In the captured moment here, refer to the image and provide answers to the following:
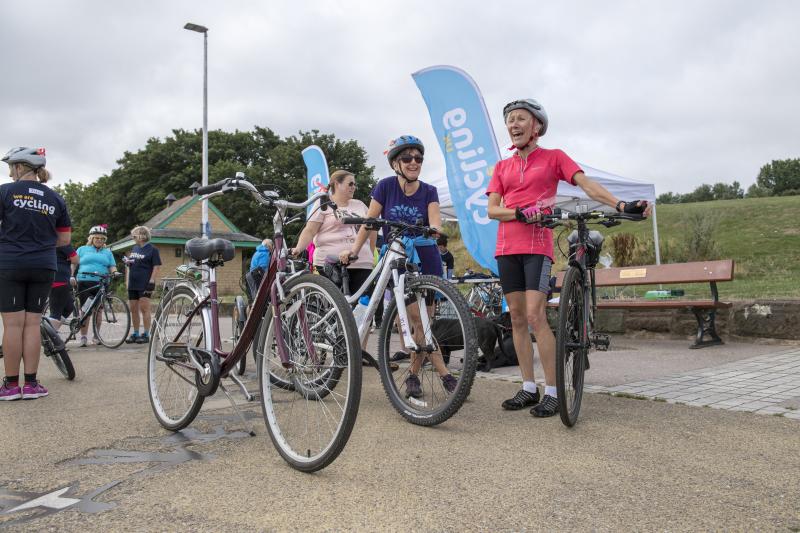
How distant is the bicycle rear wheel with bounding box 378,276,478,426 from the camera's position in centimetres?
338

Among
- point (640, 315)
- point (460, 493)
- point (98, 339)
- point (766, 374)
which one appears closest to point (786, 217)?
point (640, 315)

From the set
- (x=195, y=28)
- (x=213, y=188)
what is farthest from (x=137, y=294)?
(x=195, y=28)

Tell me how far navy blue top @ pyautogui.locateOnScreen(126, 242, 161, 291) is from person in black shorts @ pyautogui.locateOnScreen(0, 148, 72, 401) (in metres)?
4.47

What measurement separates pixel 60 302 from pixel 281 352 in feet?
19.2

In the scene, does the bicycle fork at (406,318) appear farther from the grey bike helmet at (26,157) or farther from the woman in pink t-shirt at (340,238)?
the grey bike helmet at (26,157)

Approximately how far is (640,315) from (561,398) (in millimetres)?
5369

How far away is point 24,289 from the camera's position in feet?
15.6

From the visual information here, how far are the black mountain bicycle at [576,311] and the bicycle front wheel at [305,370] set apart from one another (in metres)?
1.28

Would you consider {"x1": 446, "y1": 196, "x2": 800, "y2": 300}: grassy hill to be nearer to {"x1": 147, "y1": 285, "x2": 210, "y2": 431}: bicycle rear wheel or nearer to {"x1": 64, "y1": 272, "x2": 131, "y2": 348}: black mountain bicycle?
{"x1": 147, "y1": 285, "x2": 210, "y2": 431}: bicycle rear wheel

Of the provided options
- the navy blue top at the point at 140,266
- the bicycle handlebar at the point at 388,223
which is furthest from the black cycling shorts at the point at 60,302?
the bicycle handlebar at the point at 388,223

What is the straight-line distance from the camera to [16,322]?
4719mm

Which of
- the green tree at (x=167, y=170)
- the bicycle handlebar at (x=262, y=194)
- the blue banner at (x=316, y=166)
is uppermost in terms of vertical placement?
the green tree at (x=167, y=170)

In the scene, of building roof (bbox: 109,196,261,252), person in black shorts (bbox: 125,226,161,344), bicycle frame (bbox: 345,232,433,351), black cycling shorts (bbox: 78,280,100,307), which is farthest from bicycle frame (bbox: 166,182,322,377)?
building roof (bbox: 109,196,261,252)

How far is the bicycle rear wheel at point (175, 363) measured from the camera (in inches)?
138
